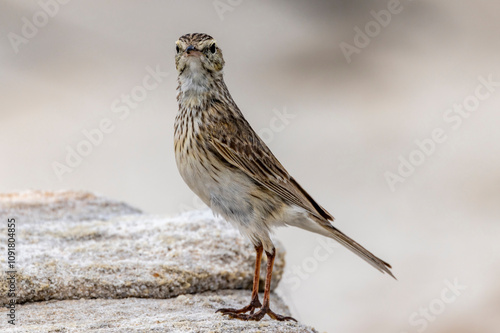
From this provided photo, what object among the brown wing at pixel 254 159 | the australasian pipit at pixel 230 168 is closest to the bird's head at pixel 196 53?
the australasian pipit at pixel 230 168

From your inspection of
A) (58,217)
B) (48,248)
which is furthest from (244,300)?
(58,217)

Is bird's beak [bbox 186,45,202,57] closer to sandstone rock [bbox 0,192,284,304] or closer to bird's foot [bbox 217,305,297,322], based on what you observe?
sandstone rock [bbox 0,192,284,304]

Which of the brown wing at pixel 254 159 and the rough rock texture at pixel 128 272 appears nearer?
the rough rock texture at pixel 128 272

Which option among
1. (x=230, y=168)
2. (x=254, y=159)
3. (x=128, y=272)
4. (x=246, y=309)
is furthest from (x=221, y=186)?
(x=128, y=272)

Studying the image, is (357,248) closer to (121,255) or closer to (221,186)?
(221,186)

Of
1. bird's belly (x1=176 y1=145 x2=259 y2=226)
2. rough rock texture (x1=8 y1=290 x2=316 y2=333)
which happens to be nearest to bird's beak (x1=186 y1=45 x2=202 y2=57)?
bird's belly (x1=176 y1=145 x2=259 y2=226)

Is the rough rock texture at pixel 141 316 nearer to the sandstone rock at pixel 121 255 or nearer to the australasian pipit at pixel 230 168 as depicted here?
the sandstone rock at pixel 121 255
